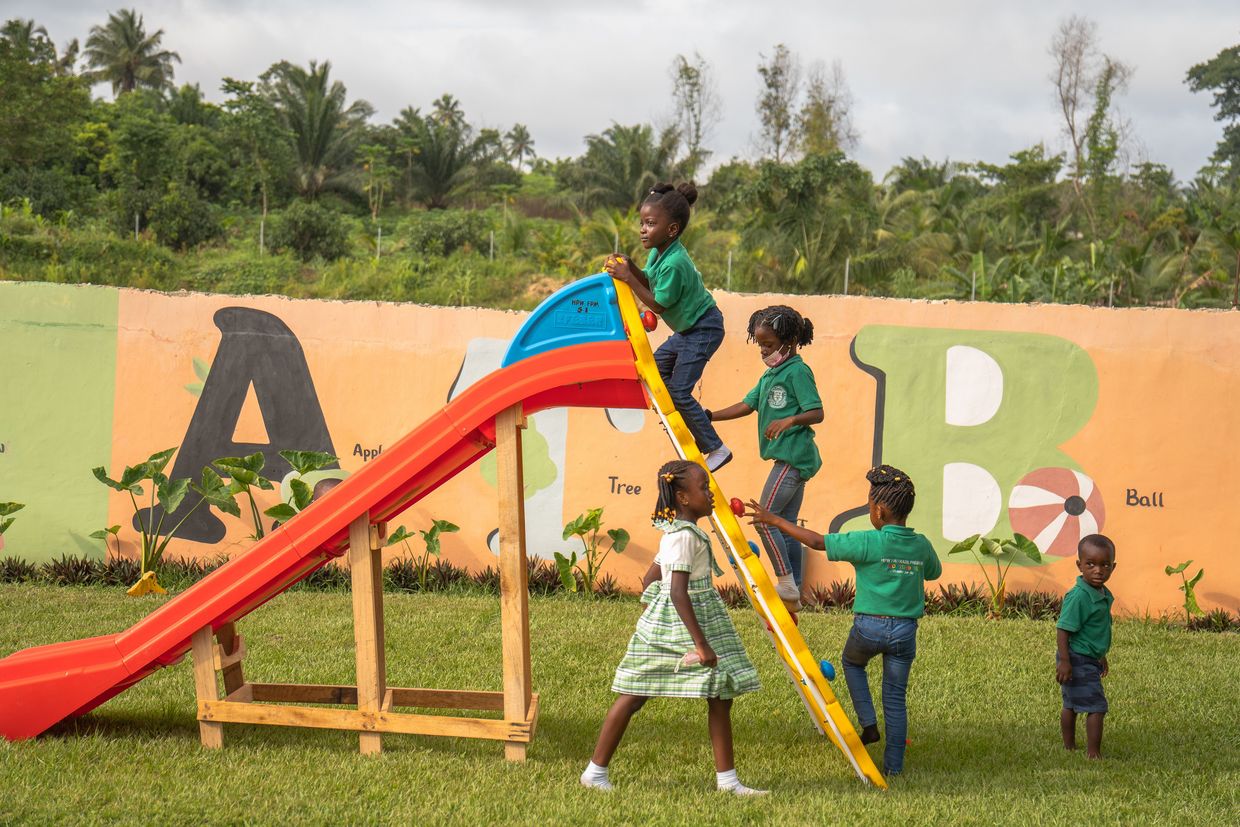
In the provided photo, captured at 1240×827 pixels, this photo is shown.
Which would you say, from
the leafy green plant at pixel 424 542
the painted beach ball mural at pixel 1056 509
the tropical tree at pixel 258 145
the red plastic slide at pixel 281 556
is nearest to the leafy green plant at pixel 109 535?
the leafy green plant at pixel 424 542

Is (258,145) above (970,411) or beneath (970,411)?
above

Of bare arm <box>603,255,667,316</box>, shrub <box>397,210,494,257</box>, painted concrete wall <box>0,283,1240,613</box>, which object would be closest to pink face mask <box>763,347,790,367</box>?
bare arm <box>603,255,667,316</box>

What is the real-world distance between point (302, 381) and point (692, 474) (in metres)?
6.07

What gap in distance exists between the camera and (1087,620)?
554 cm

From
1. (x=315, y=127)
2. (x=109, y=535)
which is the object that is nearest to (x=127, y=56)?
(x=315, y=127)

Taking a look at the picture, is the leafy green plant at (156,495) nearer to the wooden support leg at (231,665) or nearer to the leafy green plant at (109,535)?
the leafy green plant at (109,535)

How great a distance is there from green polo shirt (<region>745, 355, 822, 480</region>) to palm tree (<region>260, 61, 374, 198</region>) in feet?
124

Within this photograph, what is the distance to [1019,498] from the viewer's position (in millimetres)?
9430

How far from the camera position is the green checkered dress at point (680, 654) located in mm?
4781

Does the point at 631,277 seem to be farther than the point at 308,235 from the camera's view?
No

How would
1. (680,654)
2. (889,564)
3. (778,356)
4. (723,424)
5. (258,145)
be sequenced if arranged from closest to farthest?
(680,654) < (889,564) < (778,356) < (723,424) < (258,145)

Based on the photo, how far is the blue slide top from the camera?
5.40 m

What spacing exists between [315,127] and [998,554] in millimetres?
37055

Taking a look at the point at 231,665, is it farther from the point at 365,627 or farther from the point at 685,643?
the point at 685,643
